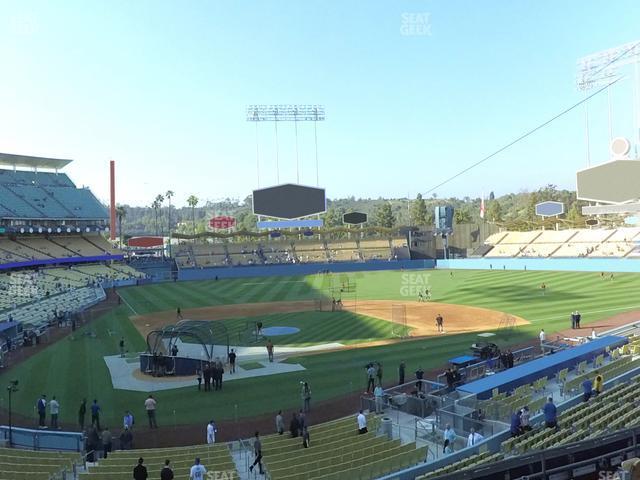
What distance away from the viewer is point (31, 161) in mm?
77562

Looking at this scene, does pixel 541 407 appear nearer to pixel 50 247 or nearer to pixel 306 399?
pixel 306 399

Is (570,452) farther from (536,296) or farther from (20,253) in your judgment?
(20,253)

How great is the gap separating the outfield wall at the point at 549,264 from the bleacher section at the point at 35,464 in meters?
60.9

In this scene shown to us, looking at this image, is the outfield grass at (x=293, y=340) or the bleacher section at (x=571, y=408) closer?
the bleacher section at (x=571, y=408)

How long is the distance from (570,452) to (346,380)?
48.1 ft

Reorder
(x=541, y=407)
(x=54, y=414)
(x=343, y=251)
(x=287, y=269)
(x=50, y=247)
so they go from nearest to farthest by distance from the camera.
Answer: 1. (x=541, y=407)
2. (x=54, y=414)
3. (x=50, y=247)
4. (x=287, y=269)
5. (x=343, y=251)

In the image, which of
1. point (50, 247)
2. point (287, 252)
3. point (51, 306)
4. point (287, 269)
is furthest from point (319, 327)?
point (287, 252)

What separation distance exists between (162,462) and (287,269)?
2648 inches

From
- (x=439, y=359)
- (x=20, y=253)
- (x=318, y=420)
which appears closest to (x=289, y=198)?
(x=20, y=253)

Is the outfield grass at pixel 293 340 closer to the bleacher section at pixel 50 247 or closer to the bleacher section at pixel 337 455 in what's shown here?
the bleacher section at pixel 337 455

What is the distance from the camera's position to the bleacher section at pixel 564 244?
6838 centimetres

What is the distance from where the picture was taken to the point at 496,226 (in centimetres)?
9644

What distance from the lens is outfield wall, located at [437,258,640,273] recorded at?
5991 centimetres

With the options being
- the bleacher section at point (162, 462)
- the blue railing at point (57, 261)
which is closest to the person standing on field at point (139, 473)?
the bleacher section at point (162, 462)
